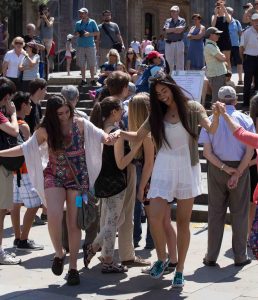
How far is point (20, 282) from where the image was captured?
788 cm

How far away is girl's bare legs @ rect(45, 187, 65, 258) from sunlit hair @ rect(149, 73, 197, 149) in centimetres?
102

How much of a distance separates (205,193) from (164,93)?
3983mm

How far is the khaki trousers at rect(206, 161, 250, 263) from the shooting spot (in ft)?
27.3

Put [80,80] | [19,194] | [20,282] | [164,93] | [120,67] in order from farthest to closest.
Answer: [80,80], [120,67], [19,194], [20,282], [164,93]

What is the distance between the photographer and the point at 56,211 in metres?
7.54

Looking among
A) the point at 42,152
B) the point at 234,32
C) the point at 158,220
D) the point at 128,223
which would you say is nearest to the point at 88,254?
the point at 128,223

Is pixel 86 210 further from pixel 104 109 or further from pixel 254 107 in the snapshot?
pixel 254 107

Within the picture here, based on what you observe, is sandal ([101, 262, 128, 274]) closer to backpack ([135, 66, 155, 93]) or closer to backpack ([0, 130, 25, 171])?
backpack ([0, 130, 25, 171])

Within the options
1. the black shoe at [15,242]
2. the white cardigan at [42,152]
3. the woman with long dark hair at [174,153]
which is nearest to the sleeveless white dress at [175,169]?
the woman with long dark hair at [174,153]

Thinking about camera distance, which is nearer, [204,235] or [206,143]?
[206,143]

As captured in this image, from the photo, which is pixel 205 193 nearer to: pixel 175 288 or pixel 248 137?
pixel 175 288

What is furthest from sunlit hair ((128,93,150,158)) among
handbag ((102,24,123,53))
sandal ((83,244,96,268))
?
handbag ((102,24,123,53))

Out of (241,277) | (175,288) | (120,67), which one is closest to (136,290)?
(175,288)

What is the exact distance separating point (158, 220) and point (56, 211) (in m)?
0.94
